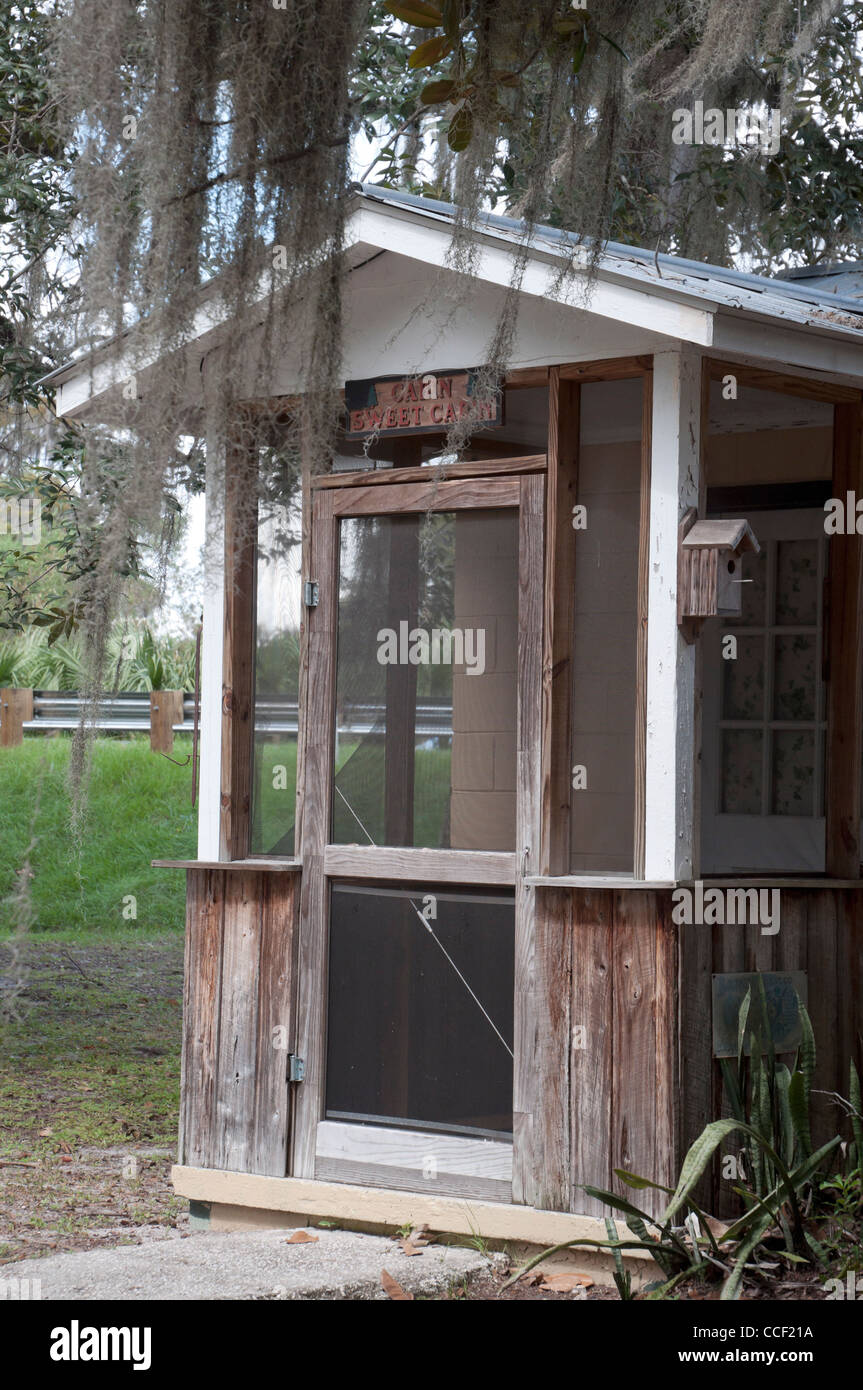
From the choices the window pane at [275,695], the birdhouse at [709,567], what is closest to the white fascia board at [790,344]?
the birdhouse at [709,567]

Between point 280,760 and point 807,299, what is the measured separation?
2.63 metres

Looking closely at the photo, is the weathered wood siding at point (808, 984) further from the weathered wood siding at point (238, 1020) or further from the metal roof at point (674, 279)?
the metal roof at point (674, 279)

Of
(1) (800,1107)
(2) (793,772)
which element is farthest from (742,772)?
(1) (800,1107)

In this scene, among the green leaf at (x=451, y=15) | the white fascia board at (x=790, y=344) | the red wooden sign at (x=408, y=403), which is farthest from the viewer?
the red wooden sign at (x=408, y=403)

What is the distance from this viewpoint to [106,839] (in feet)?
49.5

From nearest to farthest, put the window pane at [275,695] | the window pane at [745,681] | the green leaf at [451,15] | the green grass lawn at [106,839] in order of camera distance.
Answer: the green leaf at [451,15] → the window pane at [275,695] → the window pane at [745,681] → the green grass lawn at [106,839]

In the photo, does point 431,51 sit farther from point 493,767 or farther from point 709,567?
point 493,767

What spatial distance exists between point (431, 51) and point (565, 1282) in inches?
144

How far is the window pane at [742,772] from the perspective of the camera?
632cm

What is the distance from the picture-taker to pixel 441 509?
520cm

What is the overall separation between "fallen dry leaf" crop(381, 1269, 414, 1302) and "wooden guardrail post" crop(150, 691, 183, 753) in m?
10.6

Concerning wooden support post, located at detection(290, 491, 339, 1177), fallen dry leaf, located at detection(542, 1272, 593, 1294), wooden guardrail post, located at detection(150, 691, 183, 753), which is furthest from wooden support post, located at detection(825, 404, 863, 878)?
wooden guardrail post, located at detection(150, 691, 183, 753)

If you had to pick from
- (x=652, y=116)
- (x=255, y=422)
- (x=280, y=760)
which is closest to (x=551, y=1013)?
(x=280, y=760)

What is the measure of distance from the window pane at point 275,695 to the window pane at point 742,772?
6.55 feet
